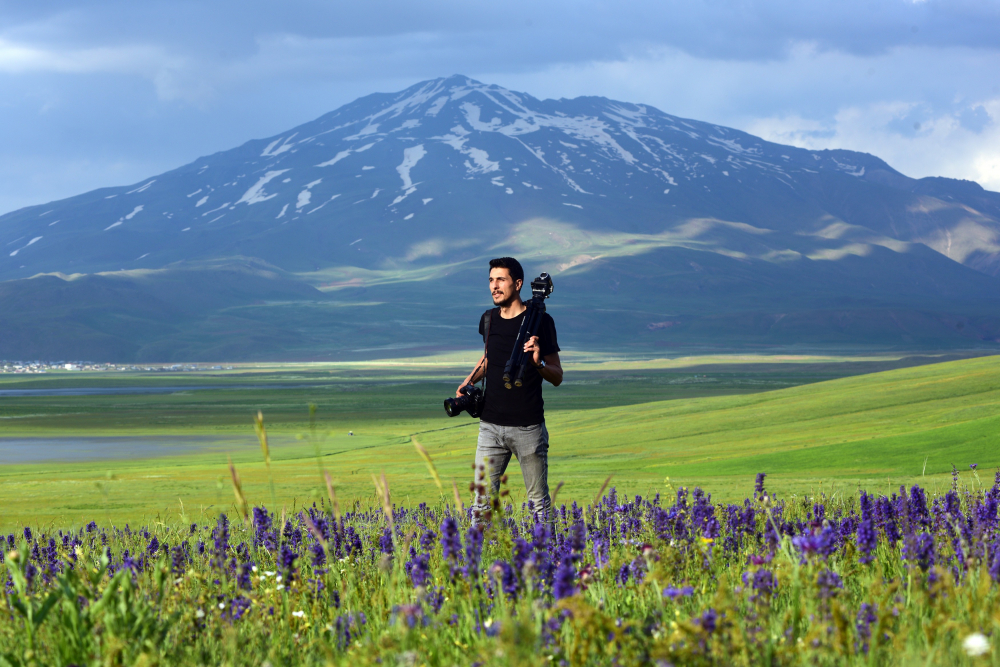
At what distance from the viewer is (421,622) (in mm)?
3295

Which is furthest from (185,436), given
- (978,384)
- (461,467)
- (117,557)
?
(117,557)

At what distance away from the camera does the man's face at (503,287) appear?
6531 mm

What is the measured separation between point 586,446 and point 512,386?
17380mm

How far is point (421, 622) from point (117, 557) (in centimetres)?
345

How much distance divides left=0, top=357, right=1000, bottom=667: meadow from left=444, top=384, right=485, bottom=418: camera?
68 centimetres

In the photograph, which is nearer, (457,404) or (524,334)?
(524,334)

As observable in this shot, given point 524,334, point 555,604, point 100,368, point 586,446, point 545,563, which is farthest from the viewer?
point 100,368

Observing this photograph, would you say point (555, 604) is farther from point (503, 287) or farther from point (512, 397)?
point (503, 287)

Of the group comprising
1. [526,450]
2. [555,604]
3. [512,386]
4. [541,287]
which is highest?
[541,287]

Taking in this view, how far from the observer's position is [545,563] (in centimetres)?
417

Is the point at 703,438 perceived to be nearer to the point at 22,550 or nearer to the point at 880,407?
the point at 880,407

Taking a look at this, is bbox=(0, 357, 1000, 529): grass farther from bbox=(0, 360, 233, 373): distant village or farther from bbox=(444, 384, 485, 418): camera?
bbox=(0, 360, 233, 373): distant village

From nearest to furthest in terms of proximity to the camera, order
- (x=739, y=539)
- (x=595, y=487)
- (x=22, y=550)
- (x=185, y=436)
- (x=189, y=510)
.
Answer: (x=22, y=550) → (x=739, y=539) → (x=189, y=510) → (x=595, y=487) → (x=185, y=436)

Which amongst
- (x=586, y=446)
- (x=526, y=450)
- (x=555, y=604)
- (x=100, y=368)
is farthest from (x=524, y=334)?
(x=100, y=368)
